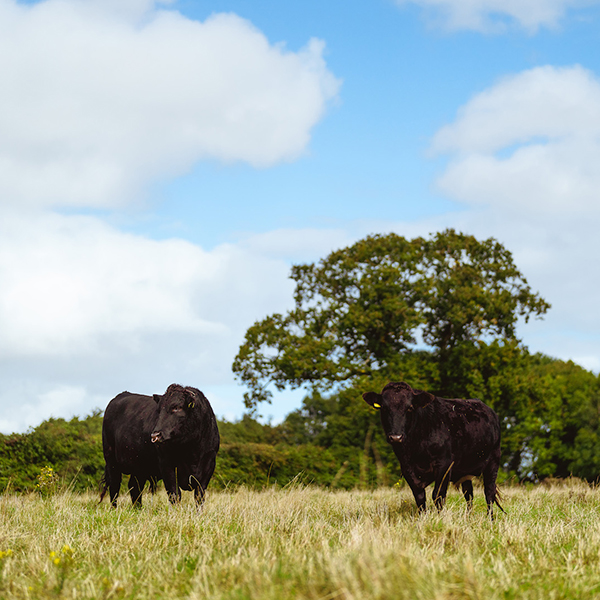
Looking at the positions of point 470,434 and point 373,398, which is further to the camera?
point 470,434

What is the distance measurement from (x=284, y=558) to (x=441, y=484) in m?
4.79

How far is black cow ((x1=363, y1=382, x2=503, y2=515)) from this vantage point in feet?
27.2

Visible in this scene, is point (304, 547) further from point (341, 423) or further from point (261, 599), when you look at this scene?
point (341, 423)

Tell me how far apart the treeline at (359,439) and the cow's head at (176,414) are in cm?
292

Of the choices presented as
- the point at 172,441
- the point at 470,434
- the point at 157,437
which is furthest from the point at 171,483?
the point at 470,434

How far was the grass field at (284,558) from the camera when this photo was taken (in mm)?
3740

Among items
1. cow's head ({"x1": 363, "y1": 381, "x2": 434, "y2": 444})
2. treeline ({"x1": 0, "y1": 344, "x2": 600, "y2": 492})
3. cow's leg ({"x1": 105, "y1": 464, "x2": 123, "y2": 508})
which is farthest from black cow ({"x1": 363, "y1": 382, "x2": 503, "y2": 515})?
cow's leg ({"x1": 105, "y1": 464, "x2": 123, "y2": 508})

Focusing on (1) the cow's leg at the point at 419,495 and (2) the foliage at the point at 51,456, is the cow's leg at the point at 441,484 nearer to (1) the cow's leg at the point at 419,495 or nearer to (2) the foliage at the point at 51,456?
(1) the cow's leg at the point at 419,495

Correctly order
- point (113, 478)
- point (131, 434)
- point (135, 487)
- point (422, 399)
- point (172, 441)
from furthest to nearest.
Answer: point (113, 478)
point (135, 487)
point (131, 434)
point (422, 399)
point (172, 441)

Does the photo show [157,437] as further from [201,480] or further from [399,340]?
[399,340]

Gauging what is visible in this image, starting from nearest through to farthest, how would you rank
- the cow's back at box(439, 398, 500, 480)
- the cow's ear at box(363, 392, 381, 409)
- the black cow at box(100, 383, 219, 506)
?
the black cow at box(100, 383, 219, 506) < the cow's ear at box(363, 392, 381, 409) < the cow's back at box(439, 398, 500, 480)

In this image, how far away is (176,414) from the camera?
8.32 metres

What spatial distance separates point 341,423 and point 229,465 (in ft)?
35.8

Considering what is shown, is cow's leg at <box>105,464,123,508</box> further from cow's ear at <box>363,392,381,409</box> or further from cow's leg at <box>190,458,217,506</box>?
cow's ear at <box>363,392,381,409</box>
